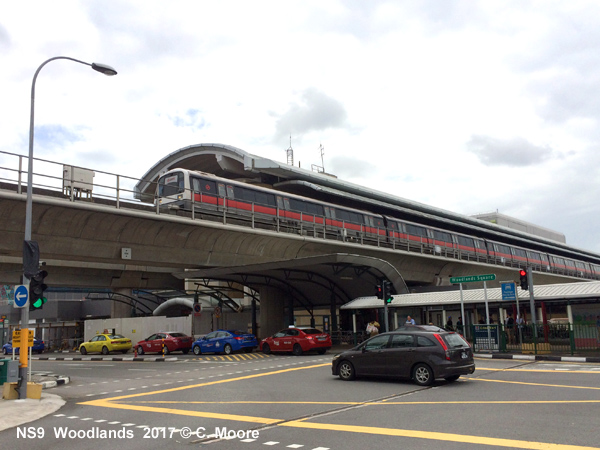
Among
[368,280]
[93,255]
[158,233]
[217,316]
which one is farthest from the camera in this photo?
[217,316]

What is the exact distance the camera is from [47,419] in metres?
10.7

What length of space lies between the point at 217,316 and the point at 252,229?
9.90 m

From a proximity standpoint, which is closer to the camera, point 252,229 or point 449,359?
point 449,359

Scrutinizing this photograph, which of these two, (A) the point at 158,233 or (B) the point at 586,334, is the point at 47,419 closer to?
(A) the point at 158,233

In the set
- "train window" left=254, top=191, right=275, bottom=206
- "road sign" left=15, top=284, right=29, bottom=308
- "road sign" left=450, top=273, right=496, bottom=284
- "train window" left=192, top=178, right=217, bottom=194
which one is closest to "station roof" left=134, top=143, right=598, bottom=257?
"train window" left=254, top=191, right=275, bottom=206

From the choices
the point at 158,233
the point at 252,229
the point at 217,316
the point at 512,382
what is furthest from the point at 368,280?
the point at 512,382

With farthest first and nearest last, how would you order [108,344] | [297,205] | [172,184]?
1. [108,344]
2. [297,205]
3. [172,184]

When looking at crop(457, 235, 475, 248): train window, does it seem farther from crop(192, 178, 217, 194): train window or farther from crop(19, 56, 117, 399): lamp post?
crop(19, 56, 117, 399): lamp post

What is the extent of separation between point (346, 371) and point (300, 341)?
32.6 ft

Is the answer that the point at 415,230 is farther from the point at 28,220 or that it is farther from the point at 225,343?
the point at 28,220

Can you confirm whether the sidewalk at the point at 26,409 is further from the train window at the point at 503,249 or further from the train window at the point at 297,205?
the train window at the point at 503,249

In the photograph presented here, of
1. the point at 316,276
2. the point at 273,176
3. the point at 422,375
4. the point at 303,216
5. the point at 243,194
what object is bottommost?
the point at 422,375

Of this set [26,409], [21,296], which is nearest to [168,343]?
[21,296]

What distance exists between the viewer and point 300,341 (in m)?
24.7
